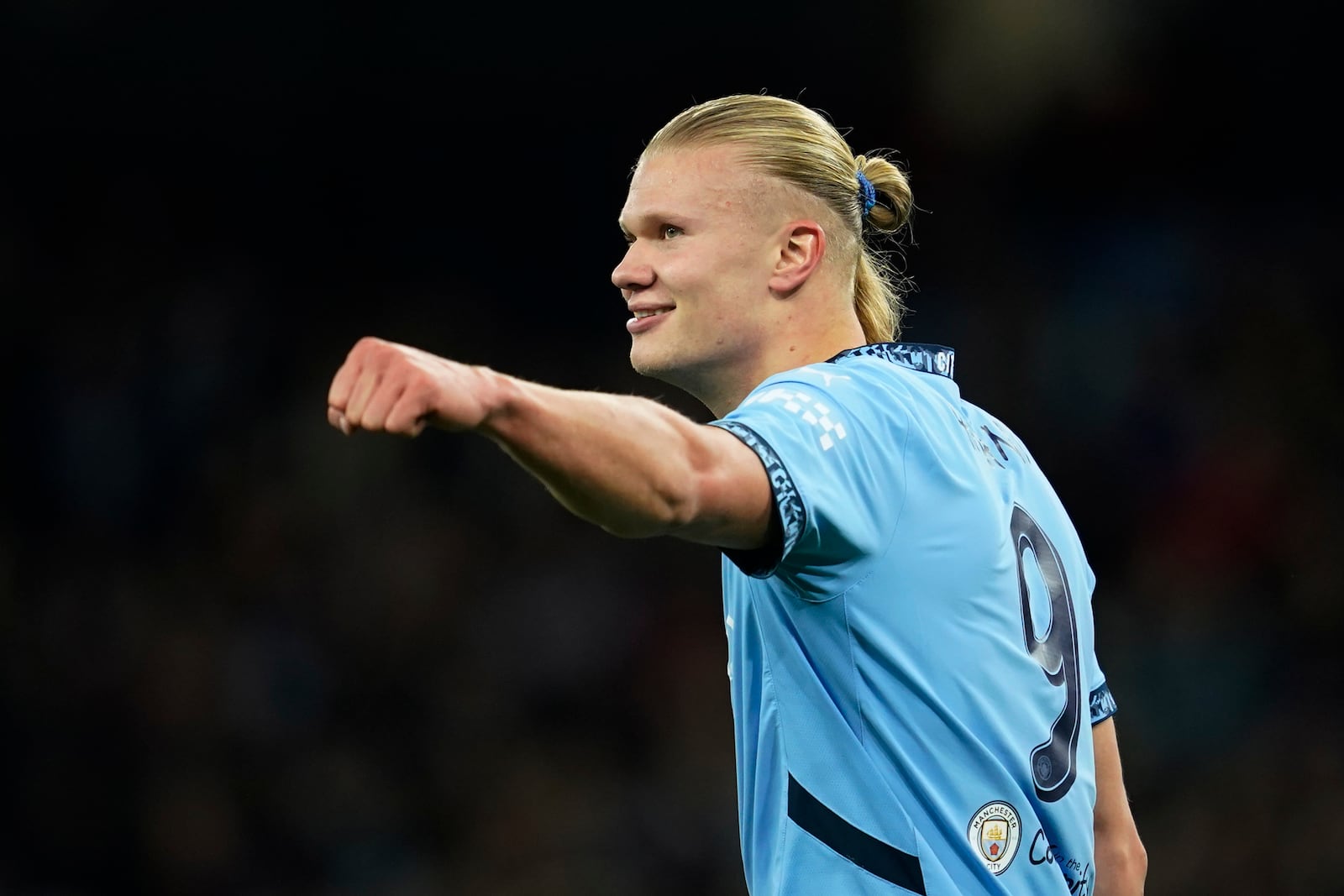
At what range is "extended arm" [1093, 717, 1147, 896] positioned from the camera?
3.19m

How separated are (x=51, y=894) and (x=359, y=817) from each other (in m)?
1.40

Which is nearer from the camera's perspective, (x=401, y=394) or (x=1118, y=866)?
(x=401, y=394)

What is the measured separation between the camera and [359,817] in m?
7.47

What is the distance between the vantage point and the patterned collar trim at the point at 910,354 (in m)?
2.94

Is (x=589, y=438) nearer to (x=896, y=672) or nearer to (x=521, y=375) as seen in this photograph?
Result: (x=896, y=672)

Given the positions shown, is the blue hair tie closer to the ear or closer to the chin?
the ear

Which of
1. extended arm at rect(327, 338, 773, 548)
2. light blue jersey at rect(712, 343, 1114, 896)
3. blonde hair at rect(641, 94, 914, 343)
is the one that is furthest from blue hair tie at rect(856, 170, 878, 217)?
extended arm at rect(327, 338, 773, 548)

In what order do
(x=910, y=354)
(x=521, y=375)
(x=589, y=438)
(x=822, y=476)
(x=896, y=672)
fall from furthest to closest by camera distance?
(x=521, y=375), (x=910, y=354), (x=896, y=672), (x=822, y=476), (x=589, y=438)

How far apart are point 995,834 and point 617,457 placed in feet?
3.54

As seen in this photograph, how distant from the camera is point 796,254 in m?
3.21

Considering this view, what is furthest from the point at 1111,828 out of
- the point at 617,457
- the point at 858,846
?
the point at 617,457

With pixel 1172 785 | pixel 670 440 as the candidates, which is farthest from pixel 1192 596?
pixel 670 440

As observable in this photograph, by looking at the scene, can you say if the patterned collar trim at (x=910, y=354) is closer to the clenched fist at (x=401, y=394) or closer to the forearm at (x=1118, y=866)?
the forearm at (x=1118, y=866)

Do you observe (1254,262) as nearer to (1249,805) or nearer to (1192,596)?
(1192,596)
